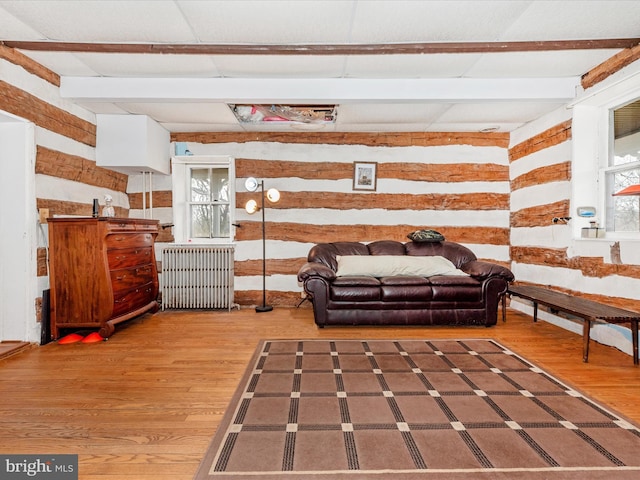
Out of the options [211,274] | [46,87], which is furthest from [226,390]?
[46,87]

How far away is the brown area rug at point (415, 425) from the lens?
1.55m

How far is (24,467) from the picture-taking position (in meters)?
1.59

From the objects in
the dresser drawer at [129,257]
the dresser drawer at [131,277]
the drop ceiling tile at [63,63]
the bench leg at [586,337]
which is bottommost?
the bench leg at [586,337]

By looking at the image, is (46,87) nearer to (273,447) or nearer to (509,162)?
(273,447)

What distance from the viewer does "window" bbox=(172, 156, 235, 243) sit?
4996 millimetres

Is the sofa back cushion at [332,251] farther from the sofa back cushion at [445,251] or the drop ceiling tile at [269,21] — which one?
the drop ceiling tile at [269,21]

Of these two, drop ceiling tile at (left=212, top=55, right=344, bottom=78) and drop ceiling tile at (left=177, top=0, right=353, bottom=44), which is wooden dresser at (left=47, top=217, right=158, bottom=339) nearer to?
drop ceiling tile at (left=212, top=55, right=344, bottom=78)

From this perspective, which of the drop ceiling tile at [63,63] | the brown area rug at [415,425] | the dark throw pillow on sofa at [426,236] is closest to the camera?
the brown area rug at [415,425]

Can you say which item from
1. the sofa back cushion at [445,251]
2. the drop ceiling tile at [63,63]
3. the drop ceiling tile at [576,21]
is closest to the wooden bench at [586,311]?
the sofa back cushion at [445,251]

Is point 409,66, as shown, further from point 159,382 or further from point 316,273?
point 159,382

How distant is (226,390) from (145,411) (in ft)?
1.57

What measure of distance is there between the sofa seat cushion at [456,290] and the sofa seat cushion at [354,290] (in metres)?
0.63

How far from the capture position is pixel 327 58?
3.04m

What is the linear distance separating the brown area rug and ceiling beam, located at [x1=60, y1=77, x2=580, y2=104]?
246cm
